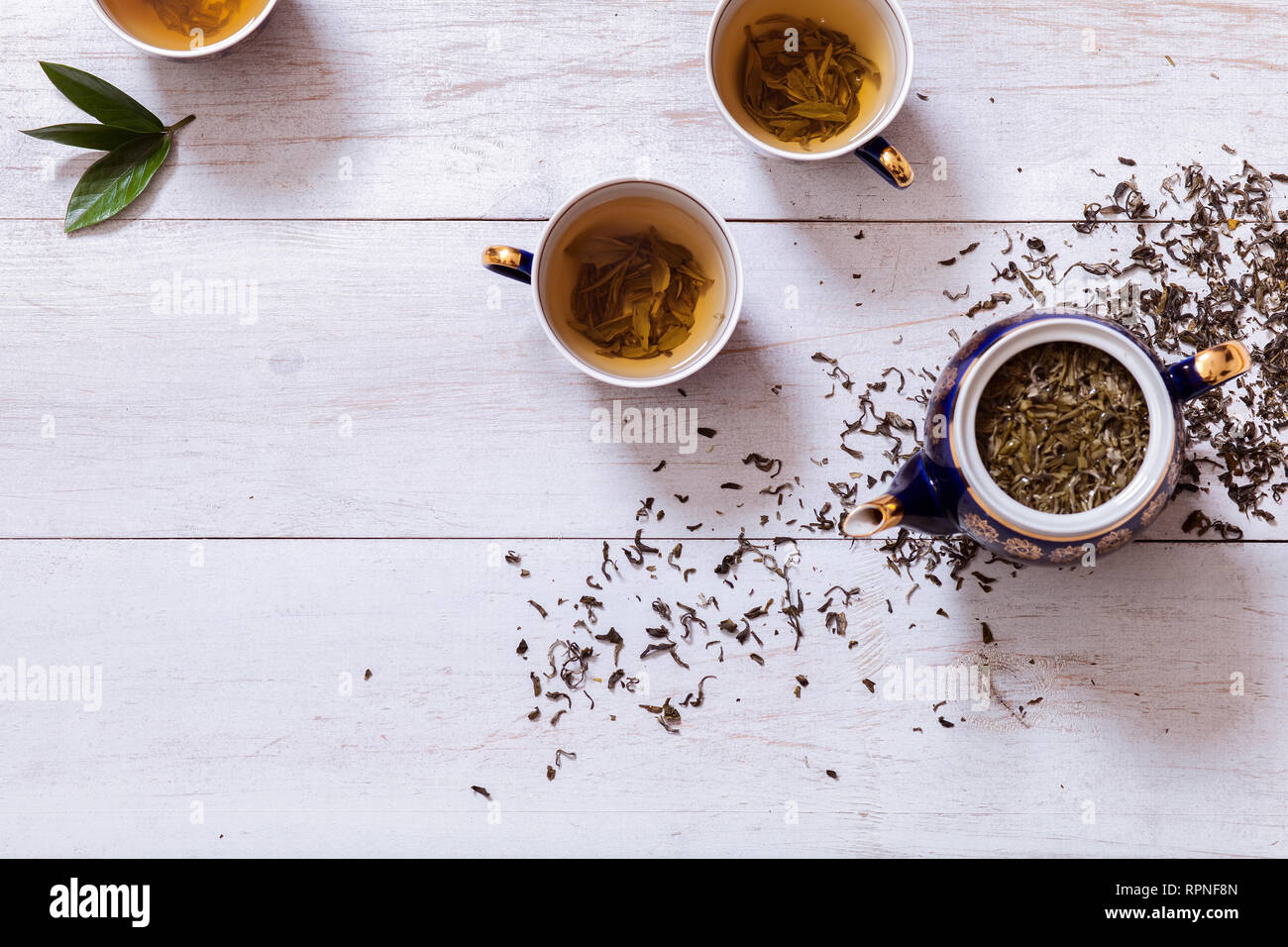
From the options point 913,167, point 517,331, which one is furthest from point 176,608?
point 913,167

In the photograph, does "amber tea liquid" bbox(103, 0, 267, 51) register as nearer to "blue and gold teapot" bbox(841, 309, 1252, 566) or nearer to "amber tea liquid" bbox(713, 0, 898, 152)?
"amber tea liquid" bbox(713, 0, 898, 152)

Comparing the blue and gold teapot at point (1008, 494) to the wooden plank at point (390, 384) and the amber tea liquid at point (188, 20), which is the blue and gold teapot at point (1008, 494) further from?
the amber tea liquid at point (188, 20)

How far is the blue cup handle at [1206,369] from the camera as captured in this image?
78 centimetres

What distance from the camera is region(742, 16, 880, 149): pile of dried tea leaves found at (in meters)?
0.96

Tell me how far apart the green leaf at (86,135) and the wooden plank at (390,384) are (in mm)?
97

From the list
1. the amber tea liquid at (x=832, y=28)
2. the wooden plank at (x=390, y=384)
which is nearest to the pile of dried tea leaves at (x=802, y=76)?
Result: the amber tea liquid at (x=832, y=28)

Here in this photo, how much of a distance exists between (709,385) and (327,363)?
431mm

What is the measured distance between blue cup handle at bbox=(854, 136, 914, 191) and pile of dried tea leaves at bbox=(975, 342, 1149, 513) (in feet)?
0.71

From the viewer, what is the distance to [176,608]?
1.04 m

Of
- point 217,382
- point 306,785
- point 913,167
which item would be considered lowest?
point 306,785

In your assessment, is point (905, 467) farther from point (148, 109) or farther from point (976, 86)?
point (148, 109)

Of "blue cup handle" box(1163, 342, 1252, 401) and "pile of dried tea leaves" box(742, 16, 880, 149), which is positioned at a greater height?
"pile of dried tea leaves" box(742, 16, 880, 149)

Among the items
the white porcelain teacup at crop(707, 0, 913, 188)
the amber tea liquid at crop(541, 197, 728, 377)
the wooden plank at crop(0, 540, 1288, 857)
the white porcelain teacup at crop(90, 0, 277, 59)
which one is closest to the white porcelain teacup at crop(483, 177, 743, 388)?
the amber tea liquid at crop(541, 197, 728, 377)

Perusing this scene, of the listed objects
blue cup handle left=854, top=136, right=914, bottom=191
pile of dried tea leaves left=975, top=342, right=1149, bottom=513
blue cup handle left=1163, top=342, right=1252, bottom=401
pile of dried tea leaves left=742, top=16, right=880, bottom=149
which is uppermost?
pile of dried tea leaves left=742, top=16, right=880, bottom=149
